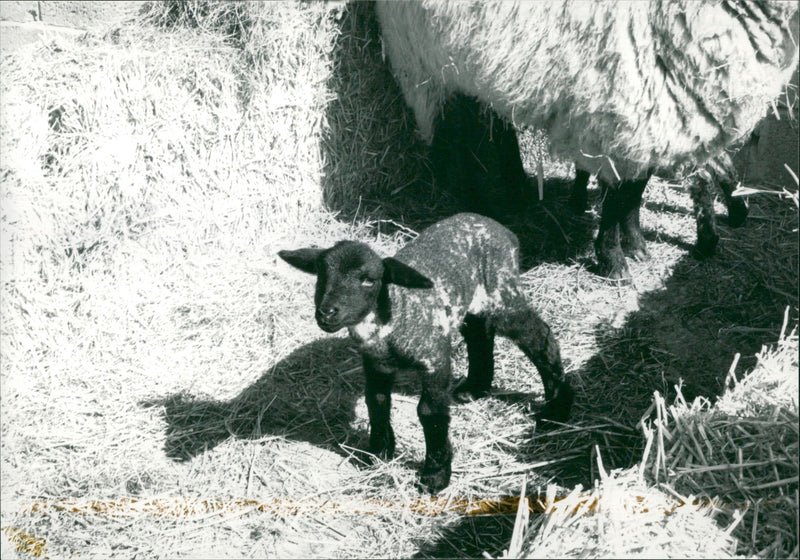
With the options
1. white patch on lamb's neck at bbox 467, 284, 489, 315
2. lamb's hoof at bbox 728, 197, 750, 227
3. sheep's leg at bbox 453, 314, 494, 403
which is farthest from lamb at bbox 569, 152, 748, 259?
white patch on lamb's neck at bbox 467, 284, 489, 315

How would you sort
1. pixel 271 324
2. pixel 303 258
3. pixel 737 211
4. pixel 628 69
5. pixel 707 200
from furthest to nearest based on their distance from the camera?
pixel 737 211, pixel 707 200, pixel 271 324, pixel 628 69, pixel 303 258

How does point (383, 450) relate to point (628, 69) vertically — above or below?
below

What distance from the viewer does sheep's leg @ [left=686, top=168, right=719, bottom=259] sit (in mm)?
4992

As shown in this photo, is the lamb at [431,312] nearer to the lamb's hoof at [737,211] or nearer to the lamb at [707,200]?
the lamb at [707,200]

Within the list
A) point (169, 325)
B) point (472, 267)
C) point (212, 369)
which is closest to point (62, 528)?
point (212, 369)

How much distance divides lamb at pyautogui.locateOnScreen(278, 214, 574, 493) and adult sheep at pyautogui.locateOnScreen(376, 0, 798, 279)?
938 millimetres

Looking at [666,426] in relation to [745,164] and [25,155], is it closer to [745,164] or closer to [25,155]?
[745,164]

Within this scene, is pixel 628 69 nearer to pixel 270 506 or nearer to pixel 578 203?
pixel 578 203

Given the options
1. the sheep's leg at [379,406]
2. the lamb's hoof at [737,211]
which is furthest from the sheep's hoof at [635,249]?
the sheep's leg at [379,406]

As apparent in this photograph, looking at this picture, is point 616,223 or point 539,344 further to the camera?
point 616,223

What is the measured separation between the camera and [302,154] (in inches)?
219

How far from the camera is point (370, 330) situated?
3.19 meters

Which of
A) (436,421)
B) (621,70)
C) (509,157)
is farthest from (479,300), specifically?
(509,157)

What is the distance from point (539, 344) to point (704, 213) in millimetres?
2040
